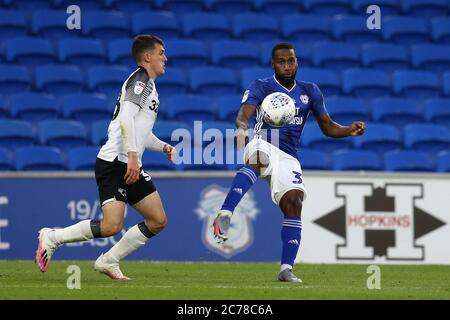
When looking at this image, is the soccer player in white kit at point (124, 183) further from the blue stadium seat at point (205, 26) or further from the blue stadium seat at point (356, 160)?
the blue stadium seat at point (205, 26)

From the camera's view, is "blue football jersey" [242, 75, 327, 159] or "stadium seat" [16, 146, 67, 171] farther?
"stadium seat" [16, 146, 67, 171]

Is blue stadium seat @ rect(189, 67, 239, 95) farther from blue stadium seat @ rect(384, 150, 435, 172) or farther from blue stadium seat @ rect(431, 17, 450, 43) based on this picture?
blue stadium seat @ rect(431, 17, 450, 43)

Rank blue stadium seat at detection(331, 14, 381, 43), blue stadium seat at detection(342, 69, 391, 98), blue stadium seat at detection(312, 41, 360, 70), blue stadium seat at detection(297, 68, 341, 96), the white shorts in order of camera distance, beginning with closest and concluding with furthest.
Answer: the white shorts → blue stadium seat at detection(297, 68, 341, 96) → blue stadium seat at detection(342, 69, 391, 98) → blue stadium seat at detection(312, 41, 360, 70) → blue stadium seat at detection(331, 14, 381, 43)

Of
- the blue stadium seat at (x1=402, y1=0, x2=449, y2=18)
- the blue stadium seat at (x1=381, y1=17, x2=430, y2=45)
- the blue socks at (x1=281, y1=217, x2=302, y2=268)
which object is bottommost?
the blue socks at (x1=281, y1=217, x2=302, y2=268)

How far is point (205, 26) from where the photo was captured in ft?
51.5

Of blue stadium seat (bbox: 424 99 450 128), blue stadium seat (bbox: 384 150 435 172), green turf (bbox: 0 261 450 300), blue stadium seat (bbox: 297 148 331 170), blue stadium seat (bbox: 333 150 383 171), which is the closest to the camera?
green turf (bbox: 0 261 450 300)

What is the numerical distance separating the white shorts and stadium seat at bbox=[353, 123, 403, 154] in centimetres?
539

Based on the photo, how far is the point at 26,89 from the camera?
14.3 m

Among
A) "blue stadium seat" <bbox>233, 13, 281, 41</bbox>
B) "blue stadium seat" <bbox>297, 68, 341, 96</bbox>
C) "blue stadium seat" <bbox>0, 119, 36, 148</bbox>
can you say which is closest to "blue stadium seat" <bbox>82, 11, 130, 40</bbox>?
"blue stadium seat" <bbox>233, 13, 281, 41</bbox>

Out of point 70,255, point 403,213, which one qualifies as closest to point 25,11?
point 70,255

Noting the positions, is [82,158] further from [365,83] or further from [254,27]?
[365,83]

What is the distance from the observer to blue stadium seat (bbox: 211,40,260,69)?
1530cm

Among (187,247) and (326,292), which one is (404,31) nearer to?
(187,247)
